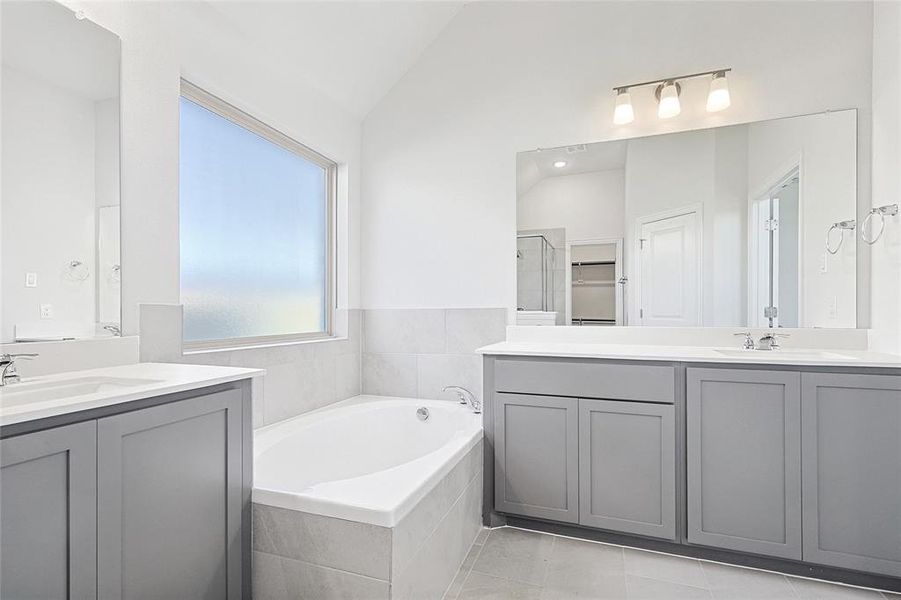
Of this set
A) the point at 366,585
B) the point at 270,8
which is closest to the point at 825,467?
the point at 366,585

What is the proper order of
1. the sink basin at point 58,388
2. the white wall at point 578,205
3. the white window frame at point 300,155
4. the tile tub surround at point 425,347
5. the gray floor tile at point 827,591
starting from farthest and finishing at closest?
the tile tub surround at point 425,347 < the white wall at point 578,205 < the white window frame at point 300,155 < the gray floor tile at point 827,591 < the sink basin at point 58,388

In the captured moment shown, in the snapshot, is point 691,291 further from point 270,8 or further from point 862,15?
point 270,8

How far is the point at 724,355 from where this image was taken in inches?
78.4

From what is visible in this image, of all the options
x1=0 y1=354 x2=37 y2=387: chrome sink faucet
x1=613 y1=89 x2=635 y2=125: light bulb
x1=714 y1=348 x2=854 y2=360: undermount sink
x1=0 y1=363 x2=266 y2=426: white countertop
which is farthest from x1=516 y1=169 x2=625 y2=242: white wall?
x1=0 y1=354 x2=37 y2=387: chrome sink faucet

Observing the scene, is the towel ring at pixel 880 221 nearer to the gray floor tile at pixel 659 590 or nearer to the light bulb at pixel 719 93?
the light bulb at pixel 719 93

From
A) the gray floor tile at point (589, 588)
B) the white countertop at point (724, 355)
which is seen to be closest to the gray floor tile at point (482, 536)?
the gray floor tile at point (589, 588)

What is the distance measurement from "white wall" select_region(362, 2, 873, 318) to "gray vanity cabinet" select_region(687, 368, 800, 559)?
1.22 meters

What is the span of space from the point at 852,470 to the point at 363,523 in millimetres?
1840

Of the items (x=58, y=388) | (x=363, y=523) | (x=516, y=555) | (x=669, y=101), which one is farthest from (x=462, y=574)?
(x=669, y=101)

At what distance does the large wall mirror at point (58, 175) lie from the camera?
136cm

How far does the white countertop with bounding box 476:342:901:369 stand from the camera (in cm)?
181

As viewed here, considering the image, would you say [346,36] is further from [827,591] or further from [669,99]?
[827,591]

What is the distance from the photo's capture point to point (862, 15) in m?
2.22

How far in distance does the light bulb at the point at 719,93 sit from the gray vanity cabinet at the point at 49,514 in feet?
9.34
